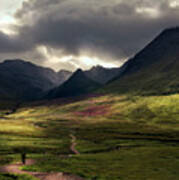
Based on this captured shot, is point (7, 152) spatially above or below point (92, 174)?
above

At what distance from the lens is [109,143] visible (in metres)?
111

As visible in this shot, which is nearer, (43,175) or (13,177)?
(13,177)

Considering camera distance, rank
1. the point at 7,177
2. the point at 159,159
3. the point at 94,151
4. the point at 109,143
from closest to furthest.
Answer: the point at 7,177 < the point at 159,159 < the point at 94,151 < the point at 109,143

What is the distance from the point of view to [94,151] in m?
92.1

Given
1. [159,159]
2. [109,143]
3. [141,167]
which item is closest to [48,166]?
[141,167]

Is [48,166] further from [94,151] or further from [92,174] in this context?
[94,151]

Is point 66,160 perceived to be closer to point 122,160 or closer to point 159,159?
point 122,160

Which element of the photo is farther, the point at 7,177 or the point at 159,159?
the point at 159,159

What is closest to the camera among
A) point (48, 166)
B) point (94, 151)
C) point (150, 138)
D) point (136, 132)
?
point (48, 166)

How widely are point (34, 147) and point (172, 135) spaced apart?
245 ft

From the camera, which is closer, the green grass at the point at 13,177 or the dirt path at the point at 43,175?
the green grass at the point at 13,177

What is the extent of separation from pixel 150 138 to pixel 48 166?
253ft

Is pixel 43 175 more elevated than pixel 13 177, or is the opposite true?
pixel 13 177

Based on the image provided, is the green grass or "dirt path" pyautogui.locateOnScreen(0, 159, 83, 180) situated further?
"dirt path" pyautogui.locateOnScreen(0, 159, 83, 180)
